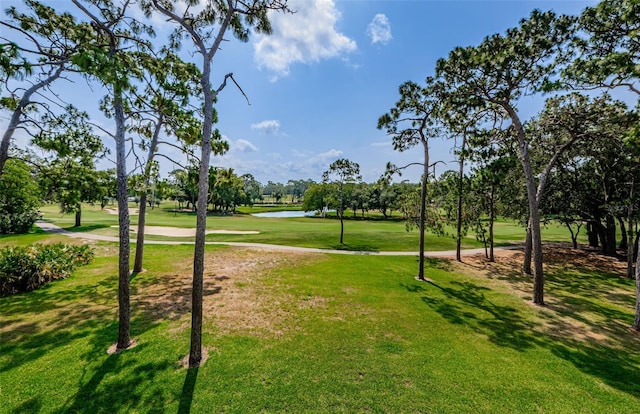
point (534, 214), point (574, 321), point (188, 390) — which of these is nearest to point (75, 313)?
point (188, 390)

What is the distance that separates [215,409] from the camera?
197 inches

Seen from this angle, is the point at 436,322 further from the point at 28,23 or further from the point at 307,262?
the point at 28,23

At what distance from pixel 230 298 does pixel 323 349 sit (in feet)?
17.3

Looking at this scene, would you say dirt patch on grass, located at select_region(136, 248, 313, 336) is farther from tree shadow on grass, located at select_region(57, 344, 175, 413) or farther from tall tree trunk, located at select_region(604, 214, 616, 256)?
tall tree trunk, located at select_region(604, 214, 616, 256)

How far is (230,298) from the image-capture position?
10.7m

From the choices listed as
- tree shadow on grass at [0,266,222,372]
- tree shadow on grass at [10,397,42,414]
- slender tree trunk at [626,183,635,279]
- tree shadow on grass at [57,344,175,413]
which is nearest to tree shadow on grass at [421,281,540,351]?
slender tree trunk at [626,183,635,279]

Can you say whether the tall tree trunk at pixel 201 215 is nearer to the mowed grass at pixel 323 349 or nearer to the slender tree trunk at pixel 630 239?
the mowed grass at pixel 323 349

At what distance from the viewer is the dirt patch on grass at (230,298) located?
862 centimetres

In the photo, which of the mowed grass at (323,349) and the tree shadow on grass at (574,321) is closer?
the mowed grass at (323,349)

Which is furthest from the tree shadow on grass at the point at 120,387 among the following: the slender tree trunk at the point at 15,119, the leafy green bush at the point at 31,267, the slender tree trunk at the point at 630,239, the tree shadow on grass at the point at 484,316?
the slender tree trunk at the point at 630,239

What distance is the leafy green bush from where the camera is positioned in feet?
33.9

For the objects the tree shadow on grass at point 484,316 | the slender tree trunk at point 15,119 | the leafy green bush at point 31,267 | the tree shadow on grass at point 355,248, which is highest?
the slender tree trunk at point 15,119

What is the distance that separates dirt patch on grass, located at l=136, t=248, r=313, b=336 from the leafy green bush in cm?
429

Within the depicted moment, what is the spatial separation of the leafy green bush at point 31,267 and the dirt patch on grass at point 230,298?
429 centimetres
